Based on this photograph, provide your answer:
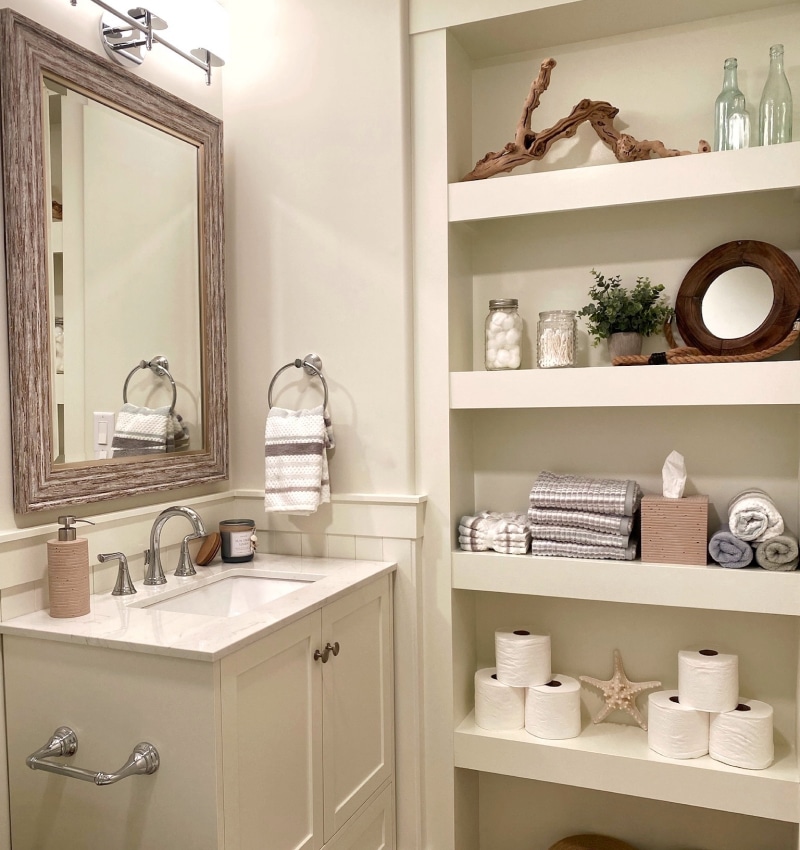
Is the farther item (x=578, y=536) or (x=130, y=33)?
(x=578, y=536)

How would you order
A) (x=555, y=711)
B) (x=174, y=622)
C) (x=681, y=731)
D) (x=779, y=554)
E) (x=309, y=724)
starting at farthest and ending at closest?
1. (x=555, y=711)
2. (x=681, y=731)
3. (x=779, y=554)
4. (x=309, y=724)
5. (x=174, y=622)

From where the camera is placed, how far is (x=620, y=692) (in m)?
2.00

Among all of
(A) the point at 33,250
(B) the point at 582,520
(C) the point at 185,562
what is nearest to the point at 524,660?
(B) the point at 582,520

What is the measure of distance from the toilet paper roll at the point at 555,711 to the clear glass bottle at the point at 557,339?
819mm

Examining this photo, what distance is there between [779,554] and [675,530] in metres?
0.23

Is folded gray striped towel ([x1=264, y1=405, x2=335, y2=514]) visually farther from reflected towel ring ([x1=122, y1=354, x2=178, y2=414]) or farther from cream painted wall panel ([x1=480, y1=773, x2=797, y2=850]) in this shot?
cream painted wall panel ([x1=480, y1=773, x2=797, y2=850])

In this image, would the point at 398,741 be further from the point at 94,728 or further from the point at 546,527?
the point at 94,728

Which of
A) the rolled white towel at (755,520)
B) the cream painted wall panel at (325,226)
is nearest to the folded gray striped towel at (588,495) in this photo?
the rolled white towel at (755,520)

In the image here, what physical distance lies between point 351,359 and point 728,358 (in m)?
0.93

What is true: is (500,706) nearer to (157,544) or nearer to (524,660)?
(524,660)

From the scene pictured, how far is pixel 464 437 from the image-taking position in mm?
2145

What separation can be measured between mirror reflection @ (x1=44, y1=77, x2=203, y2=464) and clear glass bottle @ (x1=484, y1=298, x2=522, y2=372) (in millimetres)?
776

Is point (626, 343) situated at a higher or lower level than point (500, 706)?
higher

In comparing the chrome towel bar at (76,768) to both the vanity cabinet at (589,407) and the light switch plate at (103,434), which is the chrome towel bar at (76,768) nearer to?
the light switch plate at (103,434)
